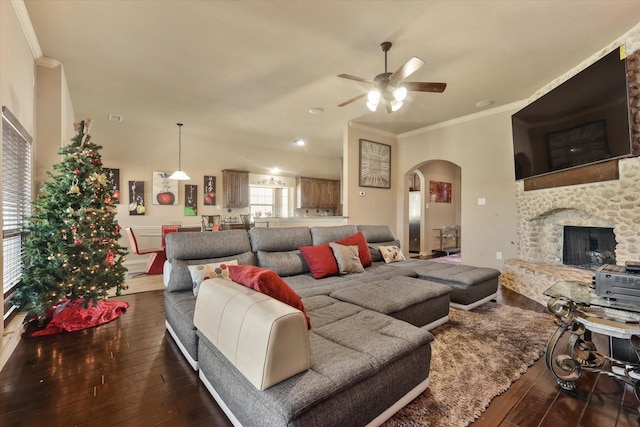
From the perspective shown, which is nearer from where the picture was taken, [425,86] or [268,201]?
[425,86]

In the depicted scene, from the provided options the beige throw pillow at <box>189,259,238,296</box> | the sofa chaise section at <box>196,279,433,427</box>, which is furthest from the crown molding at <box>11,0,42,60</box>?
the sofa chaise section at <box>196,279,433,427</box>

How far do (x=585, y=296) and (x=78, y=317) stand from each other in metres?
4.36

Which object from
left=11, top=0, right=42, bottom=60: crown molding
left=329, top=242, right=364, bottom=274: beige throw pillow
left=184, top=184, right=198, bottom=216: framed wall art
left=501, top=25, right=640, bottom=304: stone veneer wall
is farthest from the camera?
left=184, top=184, right=198, bottom=216: framed wall art

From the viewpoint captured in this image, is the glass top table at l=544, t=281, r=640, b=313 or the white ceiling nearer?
the glass top table at l=544, t=281, r=640, b=313

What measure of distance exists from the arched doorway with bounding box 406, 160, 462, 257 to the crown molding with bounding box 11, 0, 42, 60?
278 inches

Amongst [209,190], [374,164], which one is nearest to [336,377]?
[374,164]

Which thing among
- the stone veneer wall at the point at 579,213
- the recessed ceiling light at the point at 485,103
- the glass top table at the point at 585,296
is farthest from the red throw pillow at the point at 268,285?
the recessed ceiling light at the point at 485,103

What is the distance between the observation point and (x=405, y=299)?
7.52 feet

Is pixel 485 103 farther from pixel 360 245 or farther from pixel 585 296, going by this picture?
pixel 585 296

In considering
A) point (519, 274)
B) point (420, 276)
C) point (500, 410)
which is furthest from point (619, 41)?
point (500, 410)

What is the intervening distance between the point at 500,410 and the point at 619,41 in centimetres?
381

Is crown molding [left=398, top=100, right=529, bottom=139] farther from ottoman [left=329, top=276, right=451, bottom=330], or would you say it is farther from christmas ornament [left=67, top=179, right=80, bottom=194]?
christmas ornament [left=67, top=179, right=80, bottom=194]

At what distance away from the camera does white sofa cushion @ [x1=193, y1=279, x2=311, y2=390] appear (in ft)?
3.62

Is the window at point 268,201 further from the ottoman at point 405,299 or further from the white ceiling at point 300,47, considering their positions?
the ottoman at point 405,299
